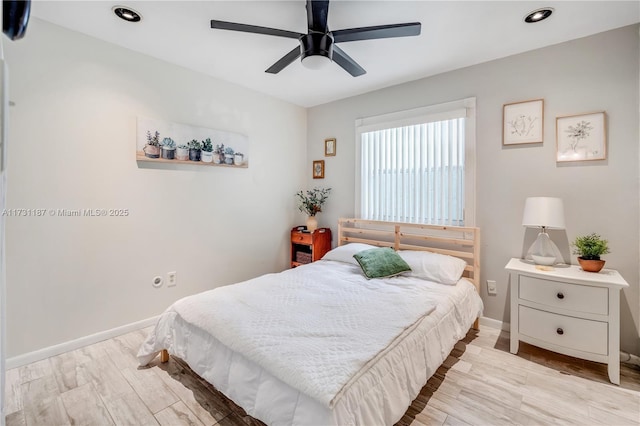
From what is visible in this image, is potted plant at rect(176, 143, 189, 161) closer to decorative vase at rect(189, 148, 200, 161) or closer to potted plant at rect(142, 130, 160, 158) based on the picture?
decorative vase at rect(189, 148, 200, 161)

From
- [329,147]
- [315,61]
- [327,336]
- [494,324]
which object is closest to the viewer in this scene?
[327,336]

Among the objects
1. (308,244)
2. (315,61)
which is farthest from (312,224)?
(315,61)

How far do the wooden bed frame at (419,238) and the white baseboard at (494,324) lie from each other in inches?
5.6

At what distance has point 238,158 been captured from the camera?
11.4 feet

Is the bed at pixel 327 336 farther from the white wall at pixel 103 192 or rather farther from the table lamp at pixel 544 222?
the white wall at pixel 103 192

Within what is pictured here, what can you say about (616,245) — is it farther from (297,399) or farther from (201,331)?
(201,331)

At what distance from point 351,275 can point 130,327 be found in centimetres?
207

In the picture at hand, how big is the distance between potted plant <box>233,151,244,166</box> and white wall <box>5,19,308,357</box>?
10 centimetres

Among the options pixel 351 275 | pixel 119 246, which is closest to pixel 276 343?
pixel 351 275

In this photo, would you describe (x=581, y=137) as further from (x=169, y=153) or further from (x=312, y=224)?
(x=169, y=153)

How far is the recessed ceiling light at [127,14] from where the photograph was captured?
6.80 ft

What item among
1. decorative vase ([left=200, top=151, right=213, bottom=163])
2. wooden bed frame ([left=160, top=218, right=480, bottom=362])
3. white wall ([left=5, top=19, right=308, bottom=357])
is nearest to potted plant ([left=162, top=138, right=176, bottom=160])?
white wall ([left=5, top=19, right=308, bottom=357])

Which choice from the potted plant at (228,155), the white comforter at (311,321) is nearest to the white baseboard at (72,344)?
the white comforter at (311,321)

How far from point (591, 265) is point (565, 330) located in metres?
0.51
